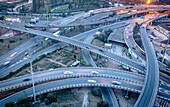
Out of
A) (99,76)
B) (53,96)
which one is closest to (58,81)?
(53,96)

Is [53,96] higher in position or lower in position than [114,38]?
lower

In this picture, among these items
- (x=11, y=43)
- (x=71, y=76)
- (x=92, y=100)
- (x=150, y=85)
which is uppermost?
(x=11, y=43)

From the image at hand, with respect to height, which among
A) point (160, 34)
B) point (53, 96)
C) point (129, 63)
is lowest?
point (53, 96)

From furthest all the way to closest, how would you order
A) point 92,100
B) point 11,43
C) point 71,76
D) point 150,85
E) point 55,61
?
point 11,43, point 55,61, point 71,76, point 150,85, point 92,100

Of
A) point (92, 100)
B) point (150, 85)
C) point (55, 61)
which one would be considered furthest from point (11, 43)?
point (150, 85)

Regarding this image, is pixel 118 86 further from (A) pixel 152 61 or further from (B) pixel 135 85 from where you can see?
(A) pixel 152 61

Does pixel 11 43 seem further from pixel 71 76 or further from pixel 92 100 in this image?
pixel 92 100

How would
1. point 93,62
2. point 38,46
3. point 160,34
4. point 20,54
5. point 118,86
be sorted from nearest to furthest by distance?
point 118,86
point 93,62
point 20,54
point 38,46
point 160,34

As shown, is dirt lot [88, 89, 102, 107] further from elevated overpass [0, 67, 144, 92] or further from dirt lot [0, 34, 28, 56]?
dirt lot [0, 34, 28, 56]

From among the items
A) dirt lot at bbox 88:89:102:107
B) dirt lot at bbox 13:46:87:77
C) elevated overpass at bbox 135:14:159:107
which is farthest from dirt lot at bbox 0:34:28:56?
elevated overpass at bbox 135:14:159:107
